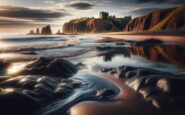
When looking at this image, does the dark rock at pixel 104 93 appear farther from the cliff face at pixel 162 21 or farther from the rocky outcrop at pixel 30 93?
the cliff face at pixel 162 21

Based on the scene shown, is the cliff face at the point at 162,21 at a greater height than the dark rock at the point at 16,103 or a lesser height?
greater

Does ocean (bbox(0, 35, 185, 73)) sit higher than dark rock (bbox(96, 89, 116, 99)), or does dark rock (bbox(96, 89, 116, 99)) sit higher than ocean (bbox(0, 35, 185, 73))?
dark rock (bbox(96, 89, 116, 99))

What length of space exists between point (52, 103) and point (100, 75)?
4263 mm

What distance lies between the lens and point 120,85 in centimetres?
857

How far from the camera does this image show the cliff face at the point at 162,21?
9881cm

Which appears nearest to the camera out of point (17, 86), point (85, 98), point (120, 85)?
point (85, 98)

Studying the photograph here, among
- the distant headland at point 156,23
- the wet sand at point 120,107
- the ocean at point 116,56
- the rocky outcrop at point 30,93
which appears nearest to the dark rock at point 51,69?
the ocean at point 116,56

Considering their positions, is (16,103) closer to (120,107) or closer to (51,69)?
(120,107)

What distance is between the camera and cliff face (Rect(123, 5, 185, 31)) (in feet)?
324

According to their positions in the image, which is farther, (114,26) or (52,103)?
(114,26)

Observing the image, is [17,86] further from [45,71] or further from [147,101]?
[147,101]

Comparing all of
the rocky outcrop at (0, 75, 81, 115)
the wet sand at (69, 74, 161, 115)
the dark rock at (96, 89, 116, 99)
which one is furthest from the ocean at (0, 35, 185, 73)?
the wet sand at (69, 74, 161, 115)

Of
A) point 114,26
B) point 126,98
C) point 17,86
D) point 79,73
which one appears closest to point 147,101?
point 126,98

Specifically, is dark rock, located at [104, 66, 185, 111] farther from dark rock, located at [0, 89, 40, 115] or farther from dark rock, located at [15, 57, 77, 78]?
A: dark rock, located at [15, 57, 77, 78]
